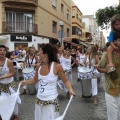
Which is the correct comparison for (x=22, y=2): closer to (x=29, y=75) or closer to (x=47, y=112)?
(x=29, y=75)

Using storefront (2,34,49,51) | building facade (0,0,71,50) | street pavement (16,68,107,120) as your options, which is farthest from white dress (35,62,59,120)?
storefront (2,34,49,51)

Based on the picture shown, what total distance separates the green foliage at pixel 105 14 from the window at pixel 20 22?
9.92 m

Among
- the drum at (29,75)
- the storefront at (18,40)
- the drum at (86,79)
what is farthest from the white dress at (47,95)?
the storefront at (18,40)

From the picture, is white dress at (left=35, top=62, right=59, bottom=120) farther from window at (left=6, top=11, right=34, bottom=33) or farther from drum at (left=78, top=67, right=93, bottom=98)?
window at (left=6, top=11, right=34, bottom=33)

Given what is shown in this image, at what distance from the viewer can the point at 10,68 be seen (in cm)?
530

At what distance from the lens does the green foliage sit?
32.2m

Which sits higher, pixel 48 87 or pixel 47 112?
pixel 48 87

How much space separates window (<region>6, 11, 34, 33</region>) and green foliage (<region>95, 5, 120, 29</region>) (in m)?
9.92

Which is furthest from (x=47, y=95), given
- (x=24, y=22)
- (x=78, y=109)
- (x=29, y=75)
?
(x=24, y=22)

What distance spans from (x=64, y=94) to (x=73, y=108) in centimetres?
198

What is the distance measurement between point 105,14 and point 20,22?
1164 centimetres

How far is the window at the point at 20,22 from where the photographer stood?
26.7 m

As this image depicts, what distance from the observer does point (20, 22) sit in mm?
27312

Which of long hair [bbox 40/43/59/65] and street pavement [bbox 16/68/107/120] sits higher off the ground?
long hair [bbox 40/43/59/65]
